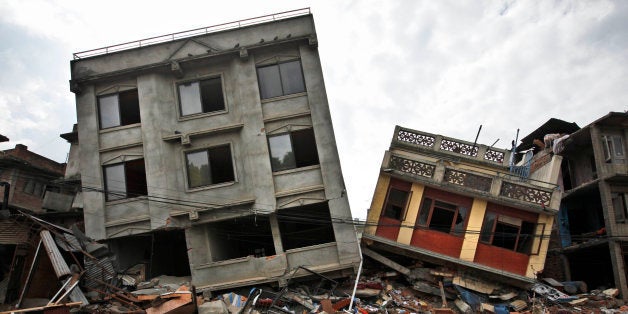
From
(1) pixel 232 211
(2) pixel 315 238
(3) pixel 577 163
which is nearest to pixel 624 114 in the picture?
(3) pixel 577 163

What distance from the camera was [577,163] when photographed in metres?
24.8

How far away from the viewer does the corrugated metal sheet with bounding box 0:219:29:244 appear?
17641mm

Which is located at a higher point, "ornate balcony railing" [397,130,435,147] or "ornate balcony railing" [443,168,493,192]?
"ornate balcony railing" [397,130,435,147]

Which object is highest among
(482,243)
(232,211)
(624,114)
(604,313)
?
(624,114)

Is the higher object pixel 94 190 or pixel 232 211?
pixel 94 190

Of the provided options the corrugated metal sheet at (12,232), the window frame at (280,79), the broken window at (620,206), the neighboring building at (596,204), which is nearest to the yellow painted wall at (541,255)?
the neighboring building at (596,204)

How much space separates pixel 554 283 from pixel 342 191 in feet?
34.2

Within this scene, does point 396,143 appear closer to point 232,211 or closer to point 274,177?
point 274,177

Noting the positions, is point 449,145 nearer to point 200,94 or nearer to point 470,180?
point 470,180

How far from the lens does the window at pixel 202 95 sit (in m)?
20.0

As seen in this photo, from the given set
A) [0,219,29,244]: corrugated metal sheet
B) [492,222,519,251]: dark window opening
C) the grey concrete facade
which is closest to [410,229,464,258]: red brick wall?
[492,222,519,251]: dark window opening

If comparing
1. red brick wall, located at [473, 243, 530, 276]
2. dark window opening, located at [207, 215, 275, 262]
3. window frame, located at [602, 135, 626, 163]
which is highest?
window frame, located at [602, 135, 626, 163]

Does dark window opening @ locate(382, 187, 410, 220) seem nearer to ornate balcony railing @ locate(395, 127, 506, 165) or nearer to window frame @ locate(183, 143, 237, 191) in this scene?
ornate balcony railing @ locate(395, 127, 506, 165)

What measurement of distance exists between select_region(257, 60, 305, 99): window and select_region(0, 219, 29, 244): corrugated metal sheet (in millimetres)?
10485
